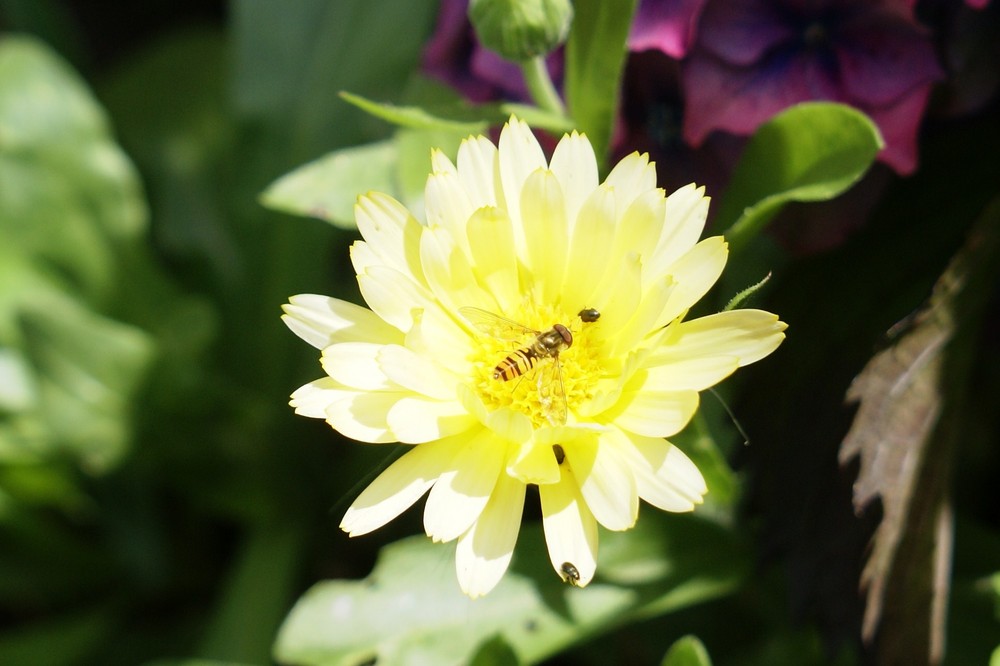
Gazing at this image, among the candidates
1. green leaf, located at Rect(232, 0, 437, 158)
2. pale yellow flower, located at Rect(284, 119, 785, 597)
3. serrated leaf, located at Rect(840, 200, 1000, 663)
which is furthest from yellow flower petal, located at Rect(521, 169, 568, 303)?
green leaf, located at Rect(232, 0, 437, 158)

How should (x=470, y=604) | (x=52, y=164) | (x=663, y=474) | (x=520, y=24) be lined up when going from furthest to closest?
(x=52, y=164) < (x=470, y=604) < (x=520, y=24) < (x=663, y=474)

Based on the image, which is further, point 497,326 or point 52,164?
point 52,164

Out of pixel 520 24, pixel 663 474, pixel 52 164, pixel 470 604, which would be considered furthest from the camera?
pixel 52 164

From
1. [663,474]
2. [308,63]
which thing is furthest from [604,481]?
[308,63]

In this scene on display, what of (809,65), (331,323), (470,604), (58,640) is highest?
(809,65)

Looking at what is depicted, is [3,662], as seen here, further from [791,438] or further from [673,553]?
[791,438]

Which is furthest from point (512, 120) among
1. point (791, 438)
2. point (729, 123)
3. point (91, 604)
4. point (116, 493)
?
point (91, 604)

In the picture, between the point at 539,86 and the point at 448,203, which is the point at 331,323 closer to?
the point at 448,203

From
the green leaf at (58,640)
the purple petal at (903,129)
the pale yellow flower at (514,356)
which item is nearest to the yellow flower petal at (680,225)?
the pale yellow flower at (514,356)

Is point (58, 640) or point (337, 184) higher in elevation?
point (337, 184)
